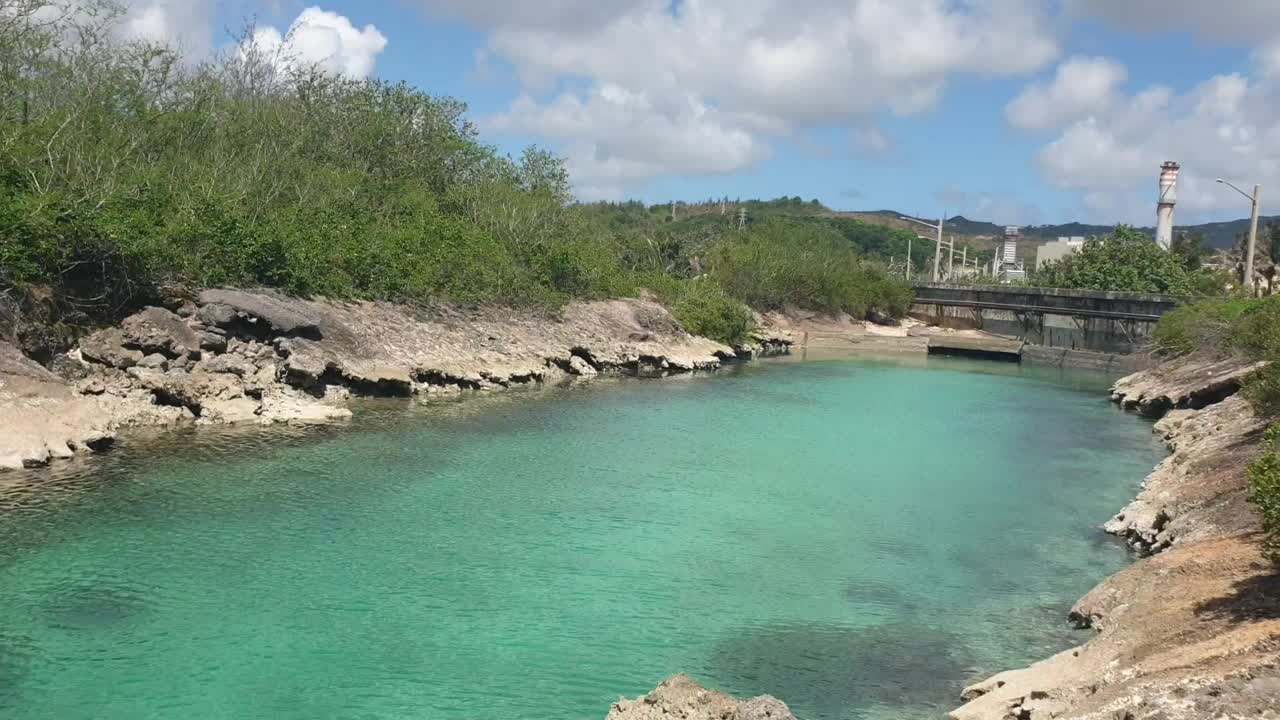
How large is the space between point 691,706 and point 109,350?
2287 centimetres

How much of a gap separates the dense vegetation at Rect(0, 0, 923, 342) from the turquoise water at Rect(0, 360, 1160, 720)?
7205 millimetres

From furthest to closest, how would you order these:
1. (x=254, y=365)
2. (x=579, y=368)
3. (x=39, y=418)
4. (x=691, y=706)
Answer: (x=579, y=368) < (x=254, y=365) < (x=39, y=418) < (x=691, y=706)

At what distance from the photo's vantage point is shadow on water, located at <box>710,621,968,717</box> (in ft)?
41.5

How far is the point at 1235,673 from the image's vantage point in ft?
31.0

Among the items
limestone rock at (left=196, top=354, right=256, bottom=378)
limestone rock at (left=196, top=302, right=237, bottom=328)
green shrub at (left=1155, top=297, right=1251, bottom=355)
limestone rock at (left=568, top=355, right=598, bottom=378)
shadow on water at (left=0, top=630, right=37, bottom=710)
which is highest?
green shrub at (left=1155, top=297, right=1251, bottom=355)

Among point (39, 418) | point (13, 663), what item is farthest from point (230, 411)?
point (13, 663)

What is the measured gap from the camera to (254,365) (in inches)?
1192

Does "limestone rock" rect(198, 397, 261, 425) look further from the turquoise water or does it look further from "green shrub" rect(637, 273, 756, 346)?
"green shrub" rect(637, 273, 756, 346)

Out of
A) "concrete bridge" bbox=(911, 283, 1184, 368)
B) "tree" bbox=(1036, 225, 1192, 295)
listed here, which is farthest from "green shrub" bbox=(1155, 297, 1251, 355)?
"tree" bbox=(1036, 225, 1192, 295)

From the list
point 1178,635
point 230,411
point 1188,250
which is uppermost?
point 1188,250

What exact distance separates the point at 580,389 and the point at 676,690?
3219cm

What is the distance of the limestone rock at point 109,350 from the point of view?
26.8 m

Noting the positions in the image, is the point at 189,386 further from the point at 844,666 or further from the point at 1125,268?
the point at 1125,268

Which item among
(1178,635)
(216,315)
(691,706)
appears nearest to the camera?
(691,706)
